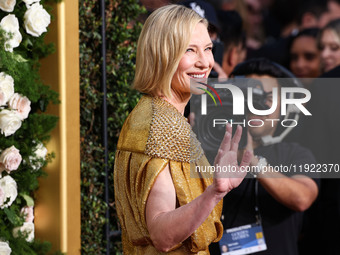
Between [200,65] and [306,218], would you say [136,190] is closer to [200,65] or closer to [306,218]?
[200,65]

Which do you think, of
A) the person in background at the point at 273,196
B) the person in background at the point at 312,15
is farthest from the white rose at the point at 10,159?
the person in background at the point at 312,15

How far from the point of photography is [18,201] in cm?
260

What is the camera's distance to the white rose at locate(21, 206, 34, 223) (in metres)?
2.68

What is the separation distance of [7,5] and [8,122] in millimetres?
503

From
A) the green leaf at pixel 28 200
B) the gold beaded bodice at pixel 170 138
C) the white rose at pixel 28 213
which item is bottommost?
the white rose at pixel 28 213

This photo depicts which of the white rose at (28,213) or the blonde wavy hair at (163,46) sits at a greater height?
the blonde wavy hair at (163,46)

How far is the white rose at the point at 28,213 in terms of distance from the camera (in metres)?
2.68

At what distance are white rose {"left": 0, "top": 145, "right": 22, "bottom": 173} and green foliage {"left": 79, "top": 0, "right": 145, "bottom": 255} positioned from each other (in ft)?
2.12

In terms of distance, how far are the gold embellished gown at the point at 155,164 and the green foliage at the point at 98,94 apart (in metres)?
1.69

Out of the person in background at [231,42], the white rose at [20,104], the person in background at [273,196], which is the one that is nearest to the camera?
the white rose at [20,104]

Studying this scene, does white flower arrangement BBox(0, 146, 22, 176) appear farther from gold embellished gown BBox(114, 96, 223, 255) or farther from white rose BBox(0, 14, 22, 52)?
gold embellished gown BBox(114, 96, 223, 255)

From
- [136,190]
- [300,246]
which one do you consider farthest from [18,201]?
[300,246]

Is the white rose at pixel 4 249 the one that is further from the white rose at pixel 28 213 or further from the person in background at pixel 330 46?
the person in background at pixel 330 46

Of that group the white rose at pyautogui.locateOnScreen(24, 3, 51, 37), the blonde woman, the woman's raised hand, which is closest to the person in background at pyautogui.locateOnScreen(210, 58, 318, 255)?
the white rose at pyautogui.locateOnScreen(24, 3, 51, 37)
